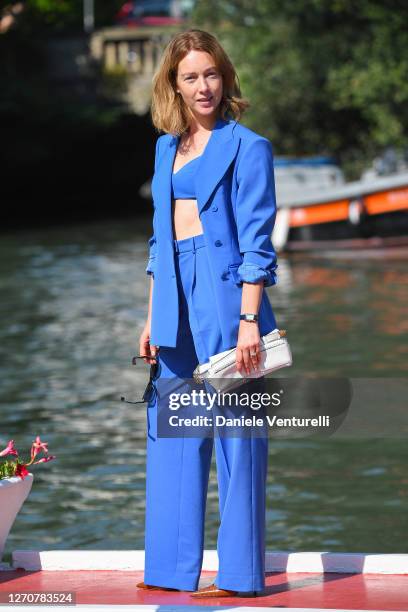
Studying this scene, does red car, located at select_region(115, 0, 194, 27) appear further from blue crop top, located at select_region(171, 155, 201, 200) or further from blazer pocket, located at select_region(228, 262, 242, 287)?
blazer pocket, located at select_region(228, 262, 242, 287)

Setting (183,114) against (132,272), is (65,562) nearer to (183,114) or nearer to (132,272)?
(183,114)

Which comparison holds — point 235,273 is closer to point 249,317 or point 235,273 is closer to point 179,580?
point 249,317

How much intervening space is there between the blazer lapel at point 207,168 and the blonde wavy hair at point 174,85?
63 mm

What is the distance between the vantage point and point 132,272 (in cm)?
2239

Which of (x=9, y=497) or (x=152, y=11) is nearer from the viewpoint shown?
(x=9, y=497)

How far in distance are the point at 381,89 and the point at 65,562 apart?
22.7 m

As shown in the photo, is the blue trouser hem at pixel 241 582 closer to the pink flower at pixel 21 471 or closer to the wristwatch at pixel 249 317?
the wristwatch at pixel 249 317

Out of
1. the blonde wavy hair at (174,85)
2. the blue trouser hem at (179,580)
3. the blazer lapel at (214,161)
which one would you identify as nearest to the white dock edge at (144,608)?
the blue trouser hem at (179,580)

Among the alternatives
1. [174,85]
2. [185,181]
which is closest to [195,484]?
[185,181]

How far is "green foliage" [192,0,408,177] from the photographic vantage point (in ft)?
90.6

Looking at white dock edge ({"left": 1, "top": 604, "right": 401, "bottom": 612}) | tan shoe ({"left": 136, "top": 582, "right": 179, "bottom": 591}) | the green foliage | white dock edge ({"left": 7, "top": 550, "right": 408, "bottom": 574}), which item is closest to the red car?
the green foliage

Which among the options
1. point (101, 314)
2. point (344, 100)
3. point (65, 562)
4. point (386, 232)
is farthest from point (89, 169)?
point (65, 562)

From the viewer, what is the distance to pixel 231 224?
15.8 ft

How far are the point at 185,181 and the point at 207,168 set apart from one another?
11cm
